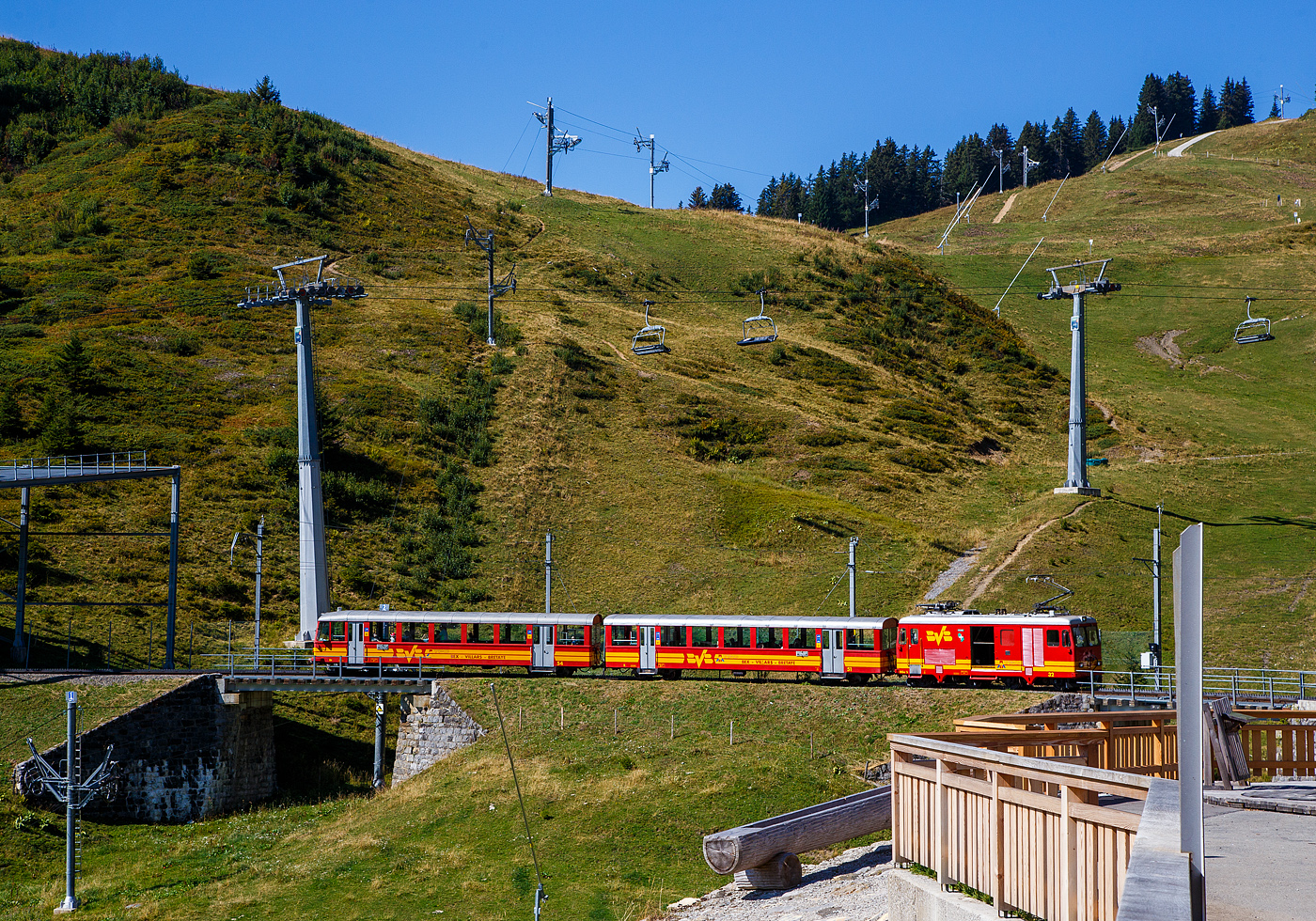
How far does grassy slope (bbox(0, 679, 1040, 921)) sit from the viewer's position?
25547mm

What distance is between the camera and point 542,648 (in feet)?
141

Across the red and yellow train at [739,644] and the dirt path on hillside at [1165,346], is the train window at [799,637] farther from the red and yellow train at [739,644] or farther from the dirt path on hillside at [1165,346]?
the dirt path on hillside at [1165,346]

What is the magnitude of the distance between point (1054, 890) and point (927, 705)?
2862cm

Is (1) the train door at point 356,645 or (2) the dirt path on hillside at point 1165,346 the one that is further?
(2) the dirt path on hillside at point 1165,346

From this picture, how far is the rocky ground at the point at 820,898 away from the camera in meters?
16.7

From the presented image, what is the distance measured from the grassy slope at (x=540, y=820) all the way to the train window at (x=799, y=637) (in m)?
2.97

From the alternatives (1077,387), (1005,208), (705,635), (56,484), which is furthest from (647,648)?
(1005,208)

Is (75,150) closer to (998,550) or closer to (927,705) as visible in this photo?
(998,550)

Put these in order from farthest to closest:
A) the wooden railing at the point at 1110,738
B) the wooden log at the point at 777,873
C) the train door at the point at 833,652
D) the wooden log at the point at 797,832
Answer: the train door at the point at 833,652, the wooden log at the point at 777,873, the wooden log at the point at 797,832, the wooden railing at the point at 1110,738

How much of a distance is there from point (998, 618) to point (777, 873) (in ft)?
73.5

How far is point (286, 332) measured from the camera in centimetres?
8738

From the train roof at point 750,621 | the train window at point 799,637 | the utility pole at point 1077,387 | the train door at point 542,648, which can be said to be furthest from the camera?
the utility pole at point 1077,387

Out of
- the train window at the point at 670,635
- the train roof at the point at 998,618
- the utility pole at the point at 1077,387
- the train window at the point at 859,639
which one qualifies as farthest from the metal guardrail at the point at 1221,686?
the utility pole at the point at 1077,387

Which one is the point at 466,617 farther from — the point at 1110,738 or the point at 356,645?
the point at 1110,738
